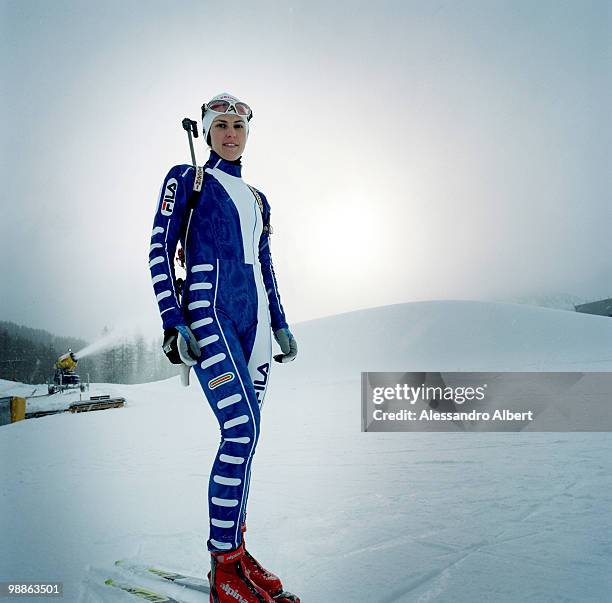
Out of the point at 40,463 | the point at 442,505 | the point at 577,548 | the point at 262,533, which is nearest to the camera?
the point at 577,548

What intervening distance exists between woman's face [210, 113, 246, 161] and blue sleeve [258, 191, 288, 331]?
0.23 meters

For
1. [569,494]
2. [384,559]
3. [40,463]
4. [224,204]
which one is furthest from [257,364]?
[40,463]

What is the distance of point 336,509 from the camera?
2.55 meters

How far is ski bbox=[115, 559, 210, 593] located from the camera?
1834mm

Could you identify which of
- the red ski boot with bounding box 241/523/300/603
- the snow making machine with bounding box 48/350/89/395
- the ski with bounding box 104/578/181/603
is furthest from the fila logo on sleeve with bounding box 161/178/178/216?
the snow making machine with bounding box 48/350/89/395

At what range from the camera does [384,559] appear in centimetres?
200

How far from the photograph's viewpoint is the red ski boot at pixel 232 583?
1564 millimetres

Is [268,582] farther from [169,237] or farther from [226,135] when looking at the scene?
[226,135]

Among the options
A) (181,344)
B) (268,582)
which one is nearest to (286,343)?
(181,344)

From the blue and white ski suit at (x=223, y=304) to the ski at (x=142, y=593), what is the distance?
0.30m

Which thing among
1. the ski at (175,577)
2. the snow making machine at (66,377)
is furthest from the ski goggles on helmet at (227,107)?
the snow making machine at (66,377)

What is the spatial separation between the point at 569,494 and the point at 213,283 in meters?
2.04

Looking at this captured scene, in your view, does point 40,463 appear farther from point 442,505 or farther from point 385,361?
point 385,361

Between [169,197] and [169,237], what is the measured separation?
137mm
